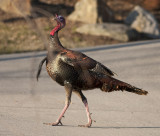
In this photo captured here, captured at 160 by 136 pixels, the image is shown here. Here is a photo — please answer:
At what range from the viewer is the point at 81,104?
5.82 m

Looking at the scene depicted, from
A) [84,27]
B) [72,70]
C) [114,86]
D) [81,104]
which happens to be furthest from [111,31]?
[72,70]

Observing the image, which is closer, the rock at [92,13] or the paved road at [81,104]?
the paved road at [81,104]

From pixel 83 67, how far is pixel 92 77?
0.18m

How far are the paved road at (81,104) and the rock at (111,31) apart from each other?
2.32 m

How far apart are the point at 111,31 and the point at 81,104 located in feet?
20.4

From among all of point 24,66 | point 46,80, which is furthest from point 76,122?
point 24,66

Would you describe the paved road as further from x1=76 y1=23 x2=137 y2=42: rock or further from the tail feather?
x1=76 y1=23 x2=137 y2=42: rock

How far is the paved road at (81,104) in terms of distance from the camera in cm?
449

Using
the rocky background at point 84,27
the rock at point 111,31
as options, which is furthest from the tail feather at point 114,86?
the rock at point 111,31

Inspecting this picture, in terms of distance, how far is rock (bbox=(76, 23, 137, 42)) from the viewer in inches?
458

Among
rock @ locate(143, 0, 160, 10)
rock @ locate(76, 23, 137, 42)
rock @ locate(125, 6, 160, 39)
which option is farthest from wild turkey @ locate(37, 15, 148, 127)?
rock @ locate(143, 0, 160, 10)

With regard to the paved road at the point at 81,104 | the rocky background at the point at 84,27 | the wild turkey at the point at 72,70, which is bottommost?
the rocky background at the point at 84,27

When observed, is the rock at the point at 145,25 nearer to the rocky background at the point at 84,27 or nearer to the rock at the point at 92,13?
the rocky background at the point at 84,27

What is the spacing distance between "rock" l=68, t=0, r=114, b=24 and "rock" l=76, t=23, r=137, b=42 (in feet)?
2.52
